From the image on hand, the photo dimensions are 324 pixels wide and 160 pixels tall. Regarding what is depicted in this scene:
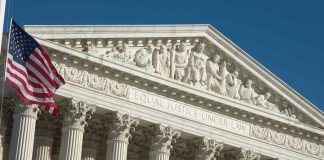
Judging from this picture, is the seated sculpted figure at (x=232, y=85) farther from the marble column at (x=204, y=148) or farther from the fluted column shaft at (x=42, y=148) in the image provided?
the fluted column shaft at (x=42, y=148)

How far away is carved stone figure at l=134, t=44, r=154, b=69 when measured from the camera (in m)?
50.9

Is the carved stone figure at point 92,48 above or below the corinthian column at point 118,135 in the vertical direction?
above

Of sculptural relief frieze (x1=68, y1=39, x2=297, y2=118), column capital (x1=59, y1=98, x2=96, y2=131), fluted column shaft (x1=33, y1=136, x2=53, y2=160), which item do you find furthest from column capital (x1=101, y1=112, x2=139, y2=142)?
fluted column shaft (x1=33, y1=136, x2=53, y2=160)

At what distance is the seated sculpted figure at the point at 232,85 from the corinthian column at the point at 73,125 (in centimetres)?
1091

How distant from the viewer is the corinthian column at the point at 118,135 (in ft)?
161

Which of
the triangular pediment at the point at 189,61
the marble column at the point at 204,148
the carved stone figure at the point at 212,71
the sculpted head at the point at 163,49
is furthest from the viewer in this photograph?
the carved stone figure at the point at 212,71

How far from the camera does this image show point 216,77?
5503cm

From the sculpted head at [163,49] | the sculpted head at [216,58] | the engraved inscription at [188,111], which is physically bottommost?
the engraved inscription at [188,111]

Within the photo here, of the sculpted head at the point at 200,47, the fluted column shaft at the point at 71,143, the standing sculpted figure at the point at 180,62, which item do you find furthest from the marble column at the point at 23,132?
the sculpted head at the point at 200,47

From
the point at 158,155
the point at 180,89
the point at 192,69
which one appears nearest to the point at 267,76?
the point at 192,69

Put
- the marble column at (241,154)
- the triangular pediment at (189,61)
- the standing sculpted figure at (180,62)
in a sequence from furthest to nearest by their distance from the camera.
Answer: the marble column at (241,154) < the standing sculpted figure at (180,62) < the triangular pediment at (189,61)

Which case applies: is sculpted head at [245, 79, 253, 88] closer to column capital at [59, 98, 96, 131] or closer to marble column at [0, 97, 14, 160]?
column capital at [59, 98, 96, 131]

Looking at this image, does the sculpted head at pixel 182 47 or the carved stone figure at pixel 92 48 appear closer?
the carved stone figure at pixel 92 48

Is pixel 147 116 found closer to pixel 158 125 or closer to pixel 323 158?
pixel 158 125
